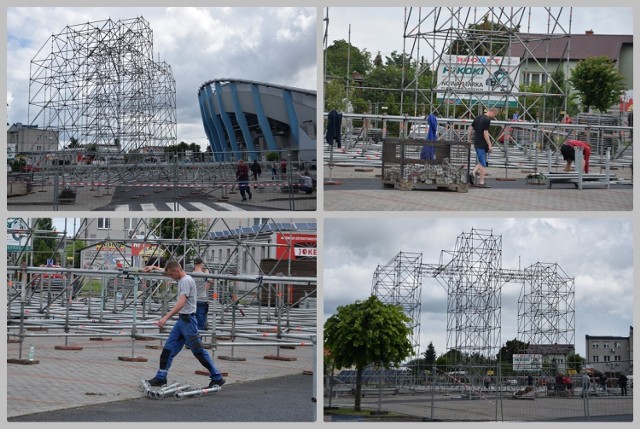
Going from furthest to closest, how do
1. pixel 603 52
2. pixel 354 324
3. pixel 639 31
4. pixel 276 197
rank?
pixel 603 52
pixel 276 197
pixel 354 324
pixel 639 31

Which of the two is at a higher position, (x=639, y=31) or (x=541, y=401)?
(x=639, y=31)

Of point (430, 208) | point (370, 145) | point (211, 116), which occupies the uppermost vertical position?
point (211, 116)

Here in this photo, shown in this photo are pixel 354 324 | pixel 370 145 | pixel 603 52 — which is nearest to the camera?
pixel 354 324

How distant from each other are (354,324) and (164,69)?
1789 centimetres

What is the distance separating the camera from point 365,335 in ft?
48.4

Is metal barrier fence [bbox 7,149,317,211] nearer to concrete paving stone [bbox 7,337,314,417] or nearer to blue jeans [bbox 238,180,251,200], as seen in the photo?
blue jeans [bbox 238,180,251,200]

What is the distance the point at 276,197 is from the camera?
16.2m

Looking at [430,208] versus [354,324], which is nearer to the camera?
[430,208]

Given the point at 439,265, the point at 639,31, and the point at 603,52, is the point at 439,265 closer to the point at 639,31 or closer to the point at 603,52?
the point at 639,31

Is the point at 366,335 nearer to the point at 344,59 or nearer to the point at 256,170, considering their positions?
the point at 256,170

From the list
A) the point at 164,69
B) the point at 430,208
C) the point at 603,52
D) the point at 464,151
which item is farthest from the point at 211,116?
the point at 603,52

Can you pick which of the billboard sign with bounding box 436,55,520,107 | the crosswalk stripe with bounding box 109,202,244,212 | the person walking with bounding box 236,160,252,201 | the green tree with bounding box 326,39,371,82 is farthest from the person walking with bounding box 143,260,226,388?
the green tree with bounding box 326,39,371,82

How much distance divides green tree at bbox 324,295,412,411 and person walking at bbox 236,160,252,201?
137 inches

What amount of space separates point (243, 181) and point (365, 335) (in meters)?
4.03
